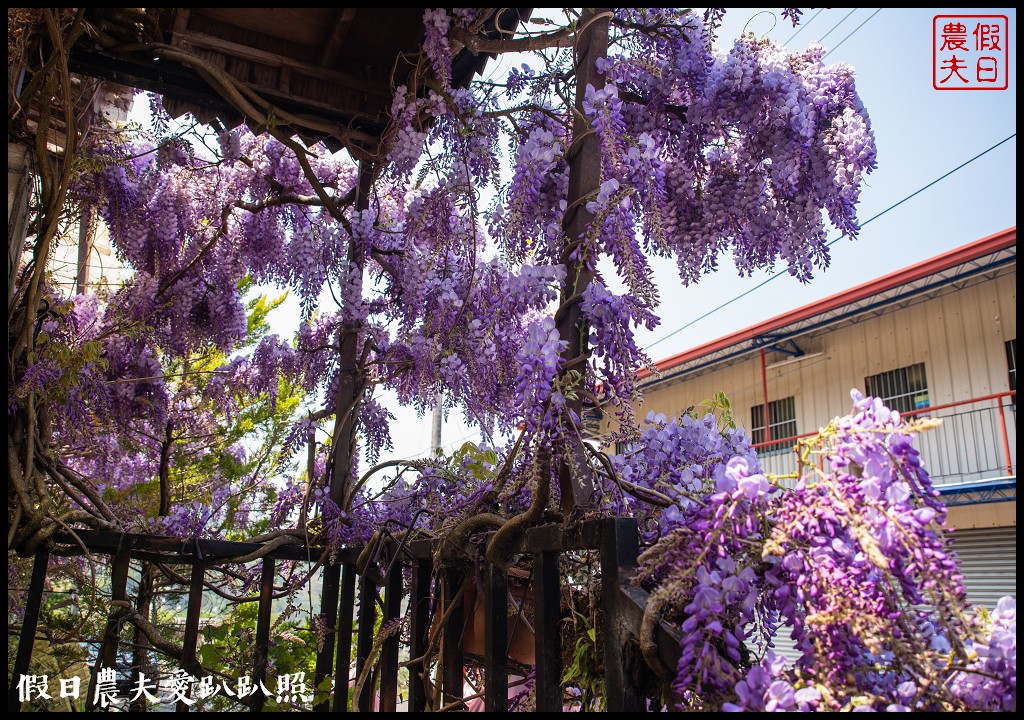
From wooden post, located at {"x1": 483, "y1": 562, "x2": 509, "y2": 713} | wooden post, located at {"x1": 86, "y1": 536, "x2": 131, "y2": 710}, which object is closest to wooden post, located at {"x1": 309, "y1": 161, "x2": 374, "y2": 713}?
wooden post, located at {"x1": 86, "y1": 536, "x2": 131, "y2": 710}

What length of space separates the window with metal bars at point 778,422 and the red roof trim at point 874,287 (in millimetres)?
1346

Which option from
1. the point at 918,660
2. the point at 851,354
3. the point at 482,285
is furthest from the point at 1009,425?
the point at 918,660

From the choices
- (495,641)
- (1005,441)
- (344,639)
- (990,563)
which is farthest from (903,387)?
(495,641)

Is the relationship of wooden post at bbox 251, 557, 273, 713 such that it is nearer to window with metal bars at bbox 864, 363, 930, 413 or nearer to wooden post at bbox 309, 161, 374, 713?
wooden post at bbox 309, 161, 374, 713

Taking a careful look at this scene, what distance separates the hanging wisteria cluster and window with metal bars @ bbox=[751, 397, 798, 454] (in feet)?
22.2

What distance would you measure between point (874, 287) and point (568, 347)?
6.64m

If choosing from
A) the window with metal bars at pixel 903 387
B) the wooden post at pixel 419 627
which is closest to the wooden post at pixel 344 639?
the wooden post at pixel 419 627

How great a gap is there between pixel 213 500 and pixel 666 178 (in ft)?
13.3

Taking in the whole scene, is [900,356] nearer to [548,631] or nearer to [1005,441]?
[1005,441]

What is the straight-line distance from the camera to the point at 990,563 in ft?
22.9

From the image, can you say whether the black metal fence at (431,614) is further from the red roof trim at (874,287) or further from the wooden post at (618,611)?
the red roof trim at (874,287)

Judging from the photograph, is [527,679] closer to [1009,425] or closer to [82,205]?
[82,205]

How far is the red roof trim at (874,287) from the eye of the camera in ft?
19.8

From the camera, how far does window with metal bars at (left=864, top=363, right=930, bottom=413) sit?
775cm
